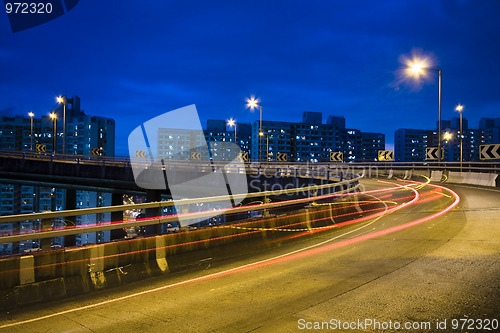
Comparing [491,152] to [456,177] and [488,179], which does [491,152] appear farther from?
[456,177]

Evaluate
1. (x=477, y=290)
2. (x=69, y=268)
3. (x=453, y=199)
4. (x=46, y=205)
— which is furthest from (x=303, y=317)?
(x=46, y=205)

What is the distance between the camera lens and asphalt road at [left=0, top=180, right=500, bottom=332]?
5281mm

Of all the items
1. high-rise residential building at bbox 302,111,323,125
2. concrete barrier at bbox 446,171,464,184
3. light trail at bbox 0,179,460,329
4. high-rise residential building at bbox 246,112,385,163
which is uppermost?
high-rise residential building at bbox 302,111,323,125

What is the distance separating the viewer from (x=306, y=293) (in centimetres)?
645

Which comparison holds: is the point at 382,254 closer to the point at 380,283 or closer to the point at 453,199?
the point at 380,283

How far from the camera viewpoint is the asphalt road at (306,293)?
5281 millimetres

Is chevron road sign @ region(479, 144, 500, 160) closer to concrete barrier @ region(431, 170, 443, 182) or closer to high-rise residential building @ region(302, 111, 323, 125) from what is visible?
concrete barrier @ region(431, 170, 443, 182)

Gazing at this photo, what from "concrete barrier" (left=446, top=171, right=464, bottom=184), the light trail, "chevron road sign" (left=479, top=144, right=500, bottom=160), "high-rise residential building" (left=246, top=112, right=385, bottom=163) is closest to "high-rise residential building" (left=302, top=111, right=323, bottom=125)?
"high-rise residential building" (left=246, top=112, right=385, bottom=163)

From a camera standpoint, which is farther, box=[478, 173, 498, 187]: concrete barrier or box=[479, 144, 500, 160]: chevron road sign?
box=[478, 173, 498, 187]: concrete barrier

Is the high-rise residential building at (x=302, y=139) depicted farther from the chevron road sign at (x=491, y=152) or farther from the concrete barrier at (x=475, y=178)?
the chevron road sign at (x=491, y=152)

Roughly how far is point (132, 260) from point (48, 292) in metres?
2.12

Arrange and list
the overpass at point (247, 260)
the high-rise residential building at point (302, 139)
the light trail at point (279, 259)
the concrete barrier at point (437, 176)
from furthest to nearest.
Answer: the high-rise residential building at point (302, 139)
the concrete barrier at point (437, 176)
the overpass at point (247, 260)
the light trail at point (279, 259)

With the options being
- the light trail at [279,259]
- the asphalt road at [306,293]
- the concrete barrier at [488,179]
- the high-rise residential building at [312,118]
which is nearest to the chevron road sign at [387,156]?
the concrete barrier at [488,179]

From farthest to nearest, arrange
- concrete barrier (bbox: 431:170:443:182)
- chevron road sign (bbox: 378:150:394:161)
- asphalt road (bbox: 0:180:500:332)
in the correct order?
1. chevron road sign (bbox: 378:150:394:161)
2. concrete barrier (bbox: 431:170:443:182)
3. asphalt road (bbox: 0:180:500:332)
